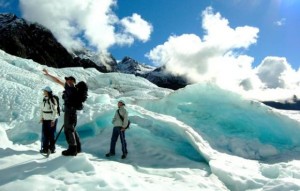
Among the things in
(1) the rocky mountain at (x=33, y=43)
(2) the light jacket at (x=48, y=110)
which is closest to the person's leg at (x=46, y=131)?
(2) the light jacket at (x=48, y=110)

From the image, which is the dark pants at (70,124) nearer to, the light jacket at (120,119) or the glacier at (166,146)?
the glacier at (166,146)

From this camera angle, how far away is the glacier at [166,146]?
869 cm

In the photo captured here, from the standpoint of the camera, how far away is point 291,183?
9148 millimetres

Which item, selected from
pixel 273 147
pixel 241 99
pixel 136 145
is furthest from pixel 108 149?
pixel 241 99

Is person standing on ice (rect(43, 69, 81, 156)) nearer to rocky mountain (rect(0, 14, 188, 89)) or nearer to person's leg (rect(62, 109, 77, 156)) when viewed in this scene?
person's leg (rect(62, 109, 77, 156))

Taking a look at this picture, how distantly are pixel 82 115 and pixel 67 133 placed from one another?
558 centimetres

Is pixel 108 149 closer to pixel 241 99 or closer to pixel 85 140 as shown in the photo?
pixel 85 140

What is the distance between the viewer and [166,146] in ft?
45.3

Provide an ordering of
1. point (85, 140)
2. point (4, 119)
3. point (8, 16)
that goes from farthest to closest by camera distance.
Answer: point (8, 16)
point (4, 119)
point (85, 140)

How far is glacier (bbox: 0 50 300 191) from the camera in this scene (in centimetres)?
869

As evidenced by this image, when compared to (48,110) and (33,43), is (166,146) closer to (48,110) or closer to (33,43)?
(48,110)

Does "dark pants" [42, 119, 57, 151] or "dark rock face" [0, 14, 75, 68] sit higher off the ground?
"dark rock face" [0, 14, 75, 68]

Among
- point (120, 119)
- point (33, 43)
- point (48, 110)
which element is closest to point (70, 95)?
point (48, 110)

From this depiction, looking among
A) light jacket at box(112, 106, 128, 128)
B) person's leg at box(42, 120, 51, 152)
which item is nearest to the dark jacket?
person's leg at box(42, 120, 51, 152)
